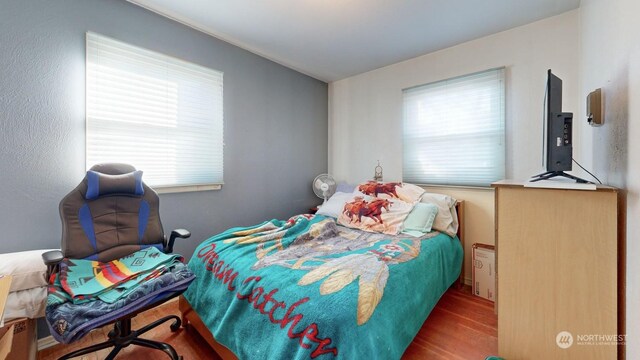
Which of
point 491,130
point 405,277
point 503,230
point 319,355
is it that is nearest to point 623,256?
point 503,230

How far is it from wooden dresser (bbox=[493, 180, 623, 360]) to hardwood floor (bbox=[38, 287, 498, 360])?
53 centimetres

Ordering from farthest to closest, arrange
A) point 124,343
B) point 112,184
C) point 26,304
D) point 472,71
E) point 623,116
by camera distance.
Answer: point 472,71 < point 112,184 < point 124,343 < point 26,304 < point 623,116

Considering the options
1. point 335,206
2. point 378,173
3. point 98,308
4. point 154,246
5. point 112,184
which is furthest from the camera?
point 378,173

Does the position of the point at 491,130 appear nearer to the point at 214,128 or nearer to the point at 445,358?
the point at 445,358

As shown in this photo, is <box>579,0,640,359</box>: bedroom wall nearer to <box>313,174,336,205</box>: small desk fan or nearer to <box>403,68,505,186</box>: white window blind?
<box>403,68,505,186</box>: white window blind

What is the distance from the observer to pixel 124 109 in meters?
1.96

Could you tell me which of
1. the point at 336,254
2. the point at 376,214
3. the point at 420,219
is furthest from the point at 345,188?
the point at 336,254

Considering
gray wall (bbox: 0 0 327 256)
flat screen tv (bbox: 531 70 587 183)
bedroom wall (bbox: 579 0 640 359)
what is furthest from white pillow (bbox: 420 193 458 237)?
gray wall (bbox: 0 0 327 256)

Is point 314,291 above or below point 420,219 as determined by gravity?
below

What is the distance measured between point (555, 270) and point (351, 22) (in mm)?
2258

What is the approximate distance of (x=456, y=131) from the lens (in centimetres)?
262

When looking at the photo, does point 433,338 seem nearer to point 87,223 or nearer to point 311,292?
point 311,292

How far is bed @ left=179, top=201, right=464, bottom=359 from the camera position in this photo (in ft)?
3.38

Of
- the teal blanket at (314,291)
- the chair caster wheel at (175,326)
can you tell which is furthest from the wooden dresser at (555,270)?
the chair caster wheel at (175,326)
